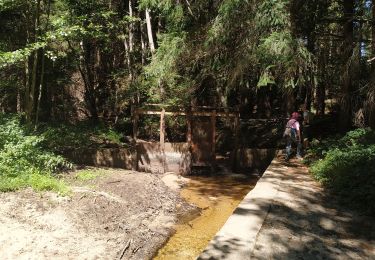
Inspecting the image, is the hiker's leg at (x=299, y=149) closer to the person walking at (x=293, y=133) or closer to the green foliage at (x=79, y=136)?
the person walking at (x=293, y=133)

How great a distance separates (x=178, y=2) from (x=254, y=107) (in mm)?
9803

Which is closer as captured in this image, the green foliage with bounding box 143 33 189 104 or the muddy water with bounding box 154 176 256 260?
the muddy water with bounding box 154 176 256 260

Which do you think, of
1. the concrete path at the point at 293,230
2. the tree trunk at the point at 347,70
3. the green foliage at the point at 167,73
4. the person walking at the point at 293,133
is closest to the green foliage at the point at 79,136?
the green foliage at the point at 167,73

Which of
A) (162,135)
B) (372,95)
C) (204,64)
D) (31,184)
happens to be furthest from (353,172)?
(162,135)

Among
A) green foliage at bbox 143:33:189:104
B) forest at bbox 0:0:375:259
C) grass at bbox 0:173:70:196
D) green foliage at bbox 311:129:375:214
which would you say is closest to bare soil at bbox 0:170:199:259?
forest at bbox 0:0:375:259

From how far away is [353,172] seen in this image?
734cm

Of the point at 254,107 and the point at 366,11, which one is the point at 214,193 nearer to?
the point at 366,11

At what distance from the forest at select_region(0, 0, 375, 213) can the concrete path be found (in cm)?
76

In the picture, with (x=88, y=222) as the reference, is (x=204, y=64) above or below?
above

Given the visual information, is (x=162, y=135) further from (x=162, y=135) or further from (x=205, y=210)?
(x=205, y=210)

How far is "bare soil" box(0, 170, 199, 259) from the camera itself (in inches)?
249

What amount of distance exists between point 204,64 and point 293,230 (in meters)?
9.17

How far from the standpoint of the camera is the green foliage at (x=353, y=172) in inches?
261

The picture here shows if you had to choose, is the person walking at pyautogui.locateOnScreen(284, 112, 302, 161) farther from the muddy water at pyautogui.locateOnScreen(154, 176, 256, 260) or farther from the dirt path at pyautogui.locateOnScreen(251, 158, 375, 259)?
the dirt path at pyautogui.locateOnScreen(251, 158, 375, 259)
